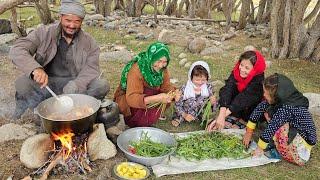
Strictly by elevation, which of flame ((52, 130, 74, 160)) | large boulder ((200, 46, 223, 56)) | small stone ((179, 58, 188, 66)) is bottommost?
flame ((52, 130, 74, 160))

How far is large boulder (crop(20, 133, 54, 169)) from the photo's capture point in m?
3.58

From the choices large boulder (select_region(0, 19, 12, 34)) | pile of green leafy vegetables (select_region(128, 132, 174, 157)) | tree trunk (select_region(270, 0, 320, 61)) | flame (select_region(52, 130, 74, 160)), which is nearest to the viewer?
flame (select_region(52, 130, 74, 160))

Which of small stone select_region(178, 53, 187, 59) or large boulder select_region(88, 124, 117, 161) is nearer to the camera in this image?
large boulder select_region(88, 124, 117, 161)

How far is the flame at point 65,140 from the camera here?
3.44 m

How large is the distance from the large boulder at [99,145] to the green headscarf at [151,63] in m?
0.80

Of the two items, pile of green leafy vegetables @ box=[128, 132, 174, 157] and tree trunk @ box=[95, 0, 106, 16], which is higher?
tree trunk @ box=[95, 0, 106, 16]

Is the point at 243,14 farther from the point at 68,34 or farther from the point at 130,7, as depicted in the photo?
the point at 68,34

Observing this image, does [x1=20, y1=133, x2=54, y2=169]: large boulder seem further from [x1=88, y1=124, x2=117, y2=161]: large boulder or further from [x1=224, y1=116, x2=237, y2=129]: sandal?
[x1=224, y1=116, x2=237, y2=129]: sandal

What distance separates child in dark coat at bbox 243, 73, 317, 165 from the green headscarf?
1.13 meters

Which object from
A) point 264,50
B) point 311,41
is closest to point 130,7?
point 264,50

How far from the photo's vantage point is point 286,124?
3916 mm

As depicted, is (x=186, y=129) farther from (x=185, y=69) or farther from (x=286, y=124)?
(x=185, y=69)

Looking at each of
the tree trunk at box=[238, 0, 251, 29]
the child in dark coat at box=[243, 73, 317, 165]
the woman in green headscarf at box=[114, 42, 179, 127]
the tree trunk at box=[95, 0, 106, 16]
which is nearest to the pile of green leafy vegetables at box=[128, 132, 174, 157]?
the woman in green headscarf at box=[114, 42, 179, 127]

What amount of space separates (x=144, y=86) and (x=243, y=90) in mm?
1186
